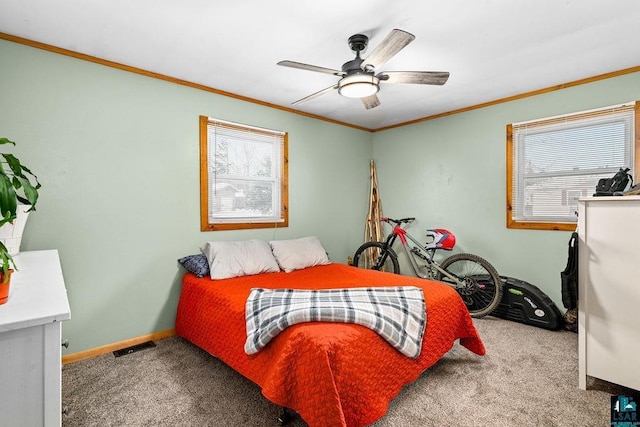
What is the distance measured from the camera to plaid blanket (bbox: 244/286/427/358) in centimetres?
183

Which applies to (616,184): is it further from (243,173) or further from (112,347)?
(112,347)

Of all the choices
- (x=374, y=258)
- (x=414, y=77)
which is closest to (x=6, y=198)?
(x=414, y=77)

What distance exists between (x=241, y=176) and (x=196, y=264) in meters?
1.11

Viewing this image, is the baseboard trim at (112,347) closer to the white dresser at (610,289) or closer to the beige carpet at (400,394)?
the beige carpet at (400,394)

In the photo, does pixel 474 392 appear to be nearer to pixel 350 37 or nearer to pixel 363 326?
pixel 363 326

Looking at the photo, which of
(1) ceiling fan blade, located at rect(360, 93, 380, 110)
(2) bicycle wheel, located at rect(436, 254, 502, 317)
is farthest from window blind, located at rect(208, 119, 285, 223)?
(2) bicycle wheel, located at rect(436, 254, 502, 317)

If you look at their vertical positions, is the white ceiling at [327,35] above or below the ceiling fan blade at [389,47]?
above

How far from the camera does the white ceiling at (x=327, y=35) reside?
204 centimetres

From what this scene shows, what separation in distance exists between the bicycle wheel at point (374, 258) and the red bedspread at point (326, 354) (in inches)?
60.3

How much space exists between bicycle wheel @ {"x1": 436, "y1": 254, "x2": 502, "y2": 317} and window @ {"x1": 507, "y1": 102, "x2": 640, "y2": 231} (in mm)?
587

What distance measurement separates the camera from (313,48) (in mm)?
2539

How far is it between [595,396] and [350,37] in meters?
2.88
